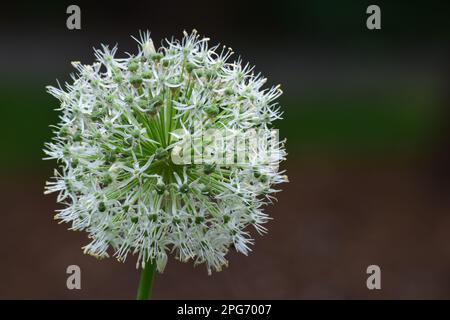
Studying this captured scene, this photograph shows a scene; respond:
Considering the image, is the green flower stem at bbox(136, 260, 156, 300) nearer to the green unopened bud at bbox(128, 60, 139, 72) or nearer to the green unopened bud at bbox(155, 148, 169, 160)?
the green unopened bud at bbox(155, 148, 169, 160)

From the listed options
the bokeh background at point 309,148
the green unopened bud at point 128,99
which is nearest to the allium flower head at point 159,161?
the green unopened bud at point 128,99

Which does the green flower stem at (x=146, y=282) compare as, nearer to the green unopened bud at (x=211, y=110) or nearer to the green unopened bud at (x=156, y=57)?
the green unopened bud at (x=211, y=110)

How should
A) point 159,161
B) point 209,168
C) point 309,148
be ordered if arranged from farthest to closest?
1. point 309,148
2. point 159,161
3. point 209,168

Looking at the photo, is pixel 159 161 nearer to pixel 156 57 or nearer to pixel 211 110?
pixel 211 110

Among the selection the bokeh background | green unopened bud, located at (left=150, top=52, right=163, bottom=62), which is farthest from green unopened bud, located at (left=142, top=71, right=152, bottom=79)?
the bokeh background

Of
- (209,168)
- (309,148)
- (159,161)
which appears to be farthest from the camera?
(309,148)

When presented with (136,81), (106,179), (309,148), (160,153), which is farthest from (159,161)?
(309,148)

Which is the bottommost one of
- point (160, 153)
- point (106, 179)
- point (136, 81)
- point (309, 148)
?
point (106, 179)
